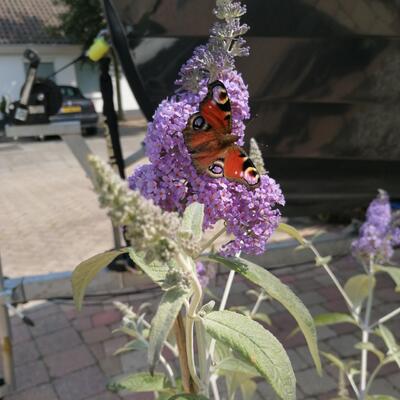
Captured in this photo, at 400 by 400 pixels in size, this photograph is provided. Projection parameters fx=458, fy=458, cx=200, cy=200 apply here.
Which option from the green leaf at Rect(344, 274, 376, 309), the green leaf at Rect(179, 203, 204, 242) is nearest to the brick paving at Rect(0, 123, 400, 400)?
the green leaf at Rect(344, 274, 376, 309)

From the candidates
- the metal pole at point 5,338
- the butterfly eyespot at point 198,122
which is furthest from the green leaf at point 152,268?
the metal pole at point 5,338

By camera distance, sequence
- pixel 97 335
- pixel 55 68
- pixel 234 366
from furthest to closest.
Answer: pixel 55 68
pixel 97 335
pixel 234 366

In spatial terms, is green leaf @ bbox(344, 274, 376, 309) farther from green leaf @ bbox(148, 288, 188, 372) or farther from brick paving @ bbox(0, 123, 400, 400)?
green leaf @ bbox(148, 288, 188, 372)

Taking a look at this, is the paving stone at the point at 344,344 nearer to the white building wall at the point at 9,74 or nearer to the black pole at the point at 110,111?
the black pole at the point at 110,111

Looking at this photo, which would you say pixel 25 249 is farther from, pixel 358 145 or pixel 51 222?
pixel 358 145

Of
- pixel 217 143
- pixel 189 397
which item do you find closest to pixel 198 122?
pixel 217 143

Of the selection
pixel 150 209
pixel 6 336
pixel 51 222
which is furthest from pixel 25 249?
pixel 150 209

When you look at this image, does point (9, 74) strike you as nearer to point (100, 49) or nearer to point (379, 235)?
point (100, 49)
